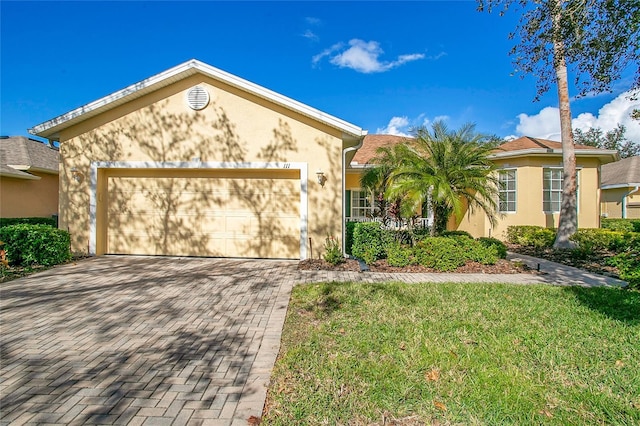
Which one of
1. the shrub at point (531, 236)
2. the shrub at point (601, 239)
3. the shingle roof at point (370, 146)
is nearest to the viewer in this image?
the shrub at point (601, 239)

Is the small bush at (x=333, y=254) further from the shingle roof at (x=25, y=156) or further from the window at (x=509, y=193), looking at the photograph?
the shingle roof at (x=25, y=156)

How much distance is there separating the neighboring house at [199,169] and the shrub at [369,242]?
68 centimetres

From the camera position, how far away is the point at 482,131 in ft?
28.8

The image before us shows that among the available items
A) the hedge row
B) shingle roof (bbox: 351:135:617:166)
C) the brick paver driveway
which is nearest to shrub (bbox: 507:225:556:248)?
shingle roof (bbox: 351:135:617:166)

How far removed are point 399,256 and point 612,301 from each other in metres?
4.00

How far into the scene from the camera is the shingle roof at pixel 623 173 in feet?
61.9

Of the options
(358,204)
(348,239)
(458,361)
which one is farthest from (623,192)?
(458,361)

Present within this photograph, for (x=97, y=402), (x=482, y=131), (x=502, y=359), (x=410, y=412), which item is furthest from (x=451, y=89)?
(x=97, y=402)

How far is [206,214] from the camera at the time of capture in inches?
355

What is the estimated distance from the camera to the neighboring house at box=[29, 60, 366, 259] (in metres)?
8.57

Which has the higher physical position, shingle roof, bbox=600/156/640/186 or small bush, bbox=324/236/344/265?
shingle roof, bbox=600/156/640/186

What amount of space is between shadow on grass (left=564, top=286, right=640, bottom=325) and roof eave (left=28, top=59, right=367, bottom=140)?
593 cm

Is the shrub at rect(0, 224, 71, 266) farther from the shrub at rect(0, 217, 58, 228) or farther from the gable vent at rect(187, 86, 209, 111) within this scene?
the gable vent at rect(187, 86, 209, 111)

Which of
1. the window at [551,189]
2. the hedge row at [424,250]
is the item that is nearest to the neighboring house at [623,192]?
the window at [551,189]
